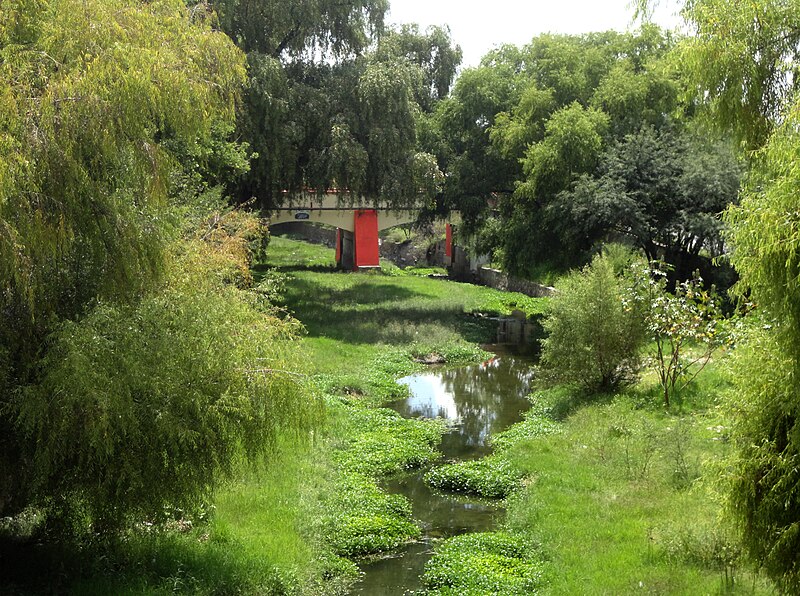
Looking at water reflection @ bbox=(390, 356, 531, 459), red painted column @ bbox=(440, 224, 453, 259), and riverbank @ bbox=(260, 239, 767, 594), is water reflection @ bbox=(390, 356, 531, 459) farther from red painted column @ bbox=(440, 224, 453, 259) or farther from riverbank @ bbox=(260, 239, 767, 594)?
red painted column @ bbox=(440, 224, 453, 259)

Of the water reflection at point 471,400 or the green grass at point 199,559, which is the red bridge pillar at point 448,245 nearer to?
the water reflection at point 471,400

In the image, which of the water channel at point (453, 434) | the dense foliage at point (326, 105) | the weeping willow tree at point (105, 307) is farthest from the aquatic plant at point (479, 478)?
the dense foliage at point (326, 105)

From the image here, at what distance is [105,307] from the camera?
844 centimetres

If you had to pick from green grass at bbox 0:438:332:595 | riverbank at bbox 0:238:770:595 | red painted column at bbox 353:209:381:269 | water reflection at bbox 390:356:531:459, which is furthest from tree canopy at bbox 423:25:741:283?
green grass at bbox 0:438:332:595

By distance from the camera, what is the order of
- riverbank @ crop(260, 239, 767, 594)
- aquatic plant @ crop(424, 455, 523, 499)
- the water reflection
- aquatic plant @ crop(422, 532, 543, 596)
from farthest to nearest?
the water reflection, aquatic plant @ crop(424, 455, 523, 499), aquatic plant @ crop(422, 532, 543, 596), riverbank @ crop(260, 239, 767, 594)

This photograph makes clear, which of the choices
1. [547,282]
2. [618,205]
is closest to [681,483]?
[618,205]

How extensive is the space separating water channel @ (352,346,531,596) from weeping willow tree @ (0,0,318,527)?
275 centimetres

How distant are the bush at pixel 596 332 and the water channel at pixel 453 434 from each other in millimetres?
1751

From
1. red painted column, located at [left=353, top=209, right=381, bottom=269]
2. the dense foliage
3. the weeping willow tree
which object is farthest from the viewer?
red painted column, located at [left=353, top=209, right=381, bottom=269]

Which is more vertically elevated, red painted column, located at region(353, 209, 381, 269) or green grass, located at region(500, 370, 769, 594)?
red painted column, located at region(353, 209, 381, 269)

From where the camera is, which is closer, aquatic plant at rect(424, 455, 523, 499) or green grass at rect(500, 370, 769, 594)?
green grass at rect(500, 370, 769, 594)

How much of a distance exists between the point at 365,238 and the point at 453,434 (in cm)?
2418

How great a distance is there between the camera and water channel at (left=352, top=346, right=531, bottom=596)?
1070cm

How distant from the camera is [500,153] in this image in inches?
1216
